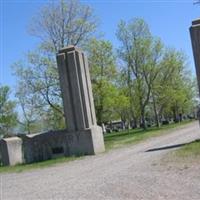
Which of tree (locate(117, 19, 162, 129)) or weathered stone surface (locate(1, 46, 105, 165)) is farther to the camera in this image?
tree (locate(117, 19, 162, 129))

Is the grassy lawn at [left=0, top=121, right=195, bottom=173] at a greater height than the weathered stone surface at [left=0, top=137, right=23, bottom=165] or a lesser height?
lesser

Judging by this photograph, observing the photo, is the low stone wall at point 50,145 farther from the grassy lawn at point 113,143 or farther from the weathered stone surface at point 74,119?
the grassy lawn at point 113,143

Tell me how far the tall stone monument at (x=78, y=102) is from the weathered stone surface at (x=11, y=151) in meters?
3.21

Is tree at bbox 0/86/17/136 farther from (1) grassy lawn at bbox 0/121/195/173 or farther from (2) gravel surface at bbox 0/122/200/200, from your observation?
(2) gravel surface at bbox 0/122/200/200

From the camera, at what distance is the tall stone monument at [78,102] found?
21.8 m

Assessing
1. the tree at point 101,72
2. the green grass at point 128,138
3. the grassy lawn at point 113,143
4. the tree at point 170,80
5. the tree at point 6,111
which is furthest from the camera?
the tree at point 6,111

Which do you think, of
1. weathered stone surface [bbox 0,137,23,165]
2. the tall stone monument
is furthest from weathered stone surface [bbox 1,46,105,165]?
weathered stone surface [bbox 0,137,23,165]

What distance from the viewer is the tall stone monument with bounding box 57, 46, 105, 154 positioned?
21.8 m

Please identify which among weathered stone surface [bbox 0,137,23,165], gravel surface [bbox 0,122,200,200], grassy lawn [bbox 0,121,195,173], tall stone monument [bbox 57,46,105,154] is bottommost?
gravel surface [bbox 0,122,200,200]

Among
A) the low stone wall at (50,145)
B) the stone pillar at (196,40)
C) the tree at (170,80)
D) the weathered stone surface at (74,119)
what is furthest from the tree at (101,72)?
the stone pillar at (196,40)

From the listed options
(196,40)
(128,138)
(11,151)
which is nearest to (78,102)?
(11,151)

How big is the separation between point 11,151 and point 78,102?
15.2 ft

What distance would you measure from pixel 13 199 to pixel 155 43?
38.9 metres

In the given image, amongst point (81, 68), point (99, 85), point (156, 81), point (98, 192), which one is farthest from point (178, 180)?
point (156, 81)
